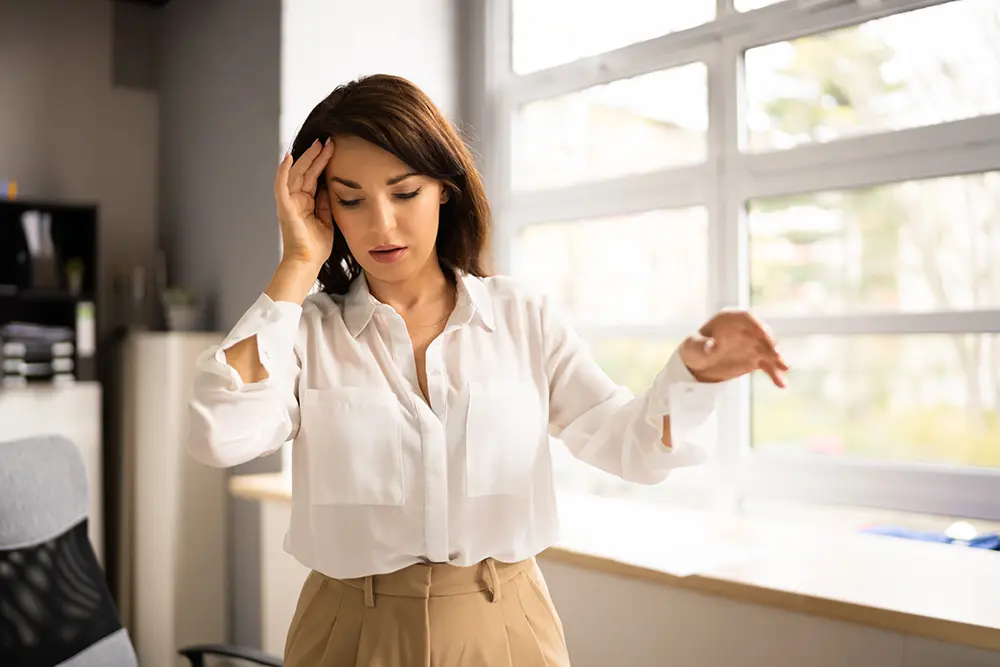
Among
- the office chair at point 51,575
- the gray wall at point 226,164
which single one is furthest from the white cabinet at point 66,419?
the office chair at point 51,575

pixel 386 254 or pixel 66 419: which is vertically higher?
pixel 386 254

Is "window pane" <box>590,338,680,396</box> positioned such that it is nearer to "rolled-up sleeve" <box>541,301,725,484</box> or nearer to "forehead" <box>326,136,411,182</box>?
"rolled-up sleeve" <box>541,301,725,484</box>

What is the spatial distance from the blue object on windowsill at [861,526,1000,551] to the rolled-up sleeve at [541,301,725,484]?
1051 millimetres

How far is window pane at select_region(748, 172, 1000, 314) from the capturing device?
2.14m

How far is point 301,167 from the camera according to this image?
4.12 feet

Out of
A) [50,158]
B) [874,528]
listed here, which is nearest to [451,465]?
[874,528]

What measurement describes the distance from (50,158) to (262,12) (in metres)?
1.01

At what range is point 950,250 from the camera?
218cm

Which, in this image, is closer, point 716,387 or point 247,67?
point 716,387

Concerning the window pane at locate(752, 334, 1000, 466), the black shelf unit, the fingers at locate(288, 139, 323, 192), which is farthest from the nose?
the black shelf unit

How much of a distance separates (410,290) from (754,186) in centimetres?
146

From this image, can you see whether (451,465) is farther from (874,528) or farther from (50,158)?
(50,158)

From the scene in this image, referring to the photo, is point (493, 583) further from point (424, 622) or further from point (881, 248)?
point (881, 248)

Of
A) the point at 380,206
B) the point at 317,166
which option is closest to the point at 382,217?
the point at 380,206
